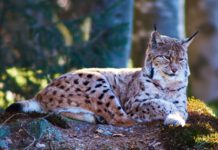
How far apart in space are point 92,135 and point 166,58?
1350mm

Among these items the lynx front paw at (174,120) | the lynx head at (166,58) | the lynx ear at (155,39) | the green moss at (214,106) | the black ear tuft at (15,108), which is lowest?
the green moss at (214,106)

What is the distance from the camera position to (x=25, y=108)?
9266 mm

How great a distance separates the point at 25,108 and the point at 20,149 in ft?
4.32

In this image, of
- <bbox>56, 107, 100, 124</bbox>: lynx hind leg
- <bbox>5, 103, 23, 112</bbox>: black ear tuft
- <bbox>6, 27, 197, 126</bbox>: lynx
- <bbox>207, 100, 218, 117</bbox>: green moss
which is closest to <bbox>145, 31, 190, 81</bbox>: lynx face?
<bbox>6, 27, 197, 126</bbox>: lynx

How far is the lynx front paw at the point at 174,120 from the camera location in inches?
345

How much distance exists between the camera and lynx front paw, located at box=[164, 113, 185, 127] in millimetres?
8773

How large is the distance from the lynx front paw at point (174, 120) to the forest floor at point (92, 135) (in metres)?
0.08

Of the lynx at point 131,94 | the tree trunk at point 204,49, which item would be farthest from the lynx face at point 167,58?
the tree trunk at point 204,49

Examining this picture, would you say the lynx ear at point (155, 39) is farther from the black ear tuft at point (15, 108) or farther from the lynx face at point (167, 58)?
the black ear tuft at point (15, 108)

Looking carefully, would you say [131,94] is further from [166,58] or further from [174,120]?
[174,120]

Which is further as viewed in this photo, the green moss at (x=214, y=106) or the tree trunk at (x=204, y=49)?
the tree trunk at (x=204, y=49)

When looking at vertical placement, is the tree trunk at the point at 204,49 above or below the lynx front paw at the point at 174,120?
below

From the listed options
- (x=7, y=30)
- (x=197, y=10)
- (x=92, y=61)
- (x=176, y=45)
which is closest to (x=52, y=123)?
(x=176, y=45)

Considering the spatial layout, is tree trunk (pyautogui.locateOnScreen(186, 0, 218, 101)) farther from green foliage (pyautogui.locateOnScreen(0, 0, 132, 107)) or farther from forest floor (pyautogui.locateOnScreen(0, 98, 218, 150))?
forest floor (pyautogui.locateOnScreen(0, 98, 218, 150))
